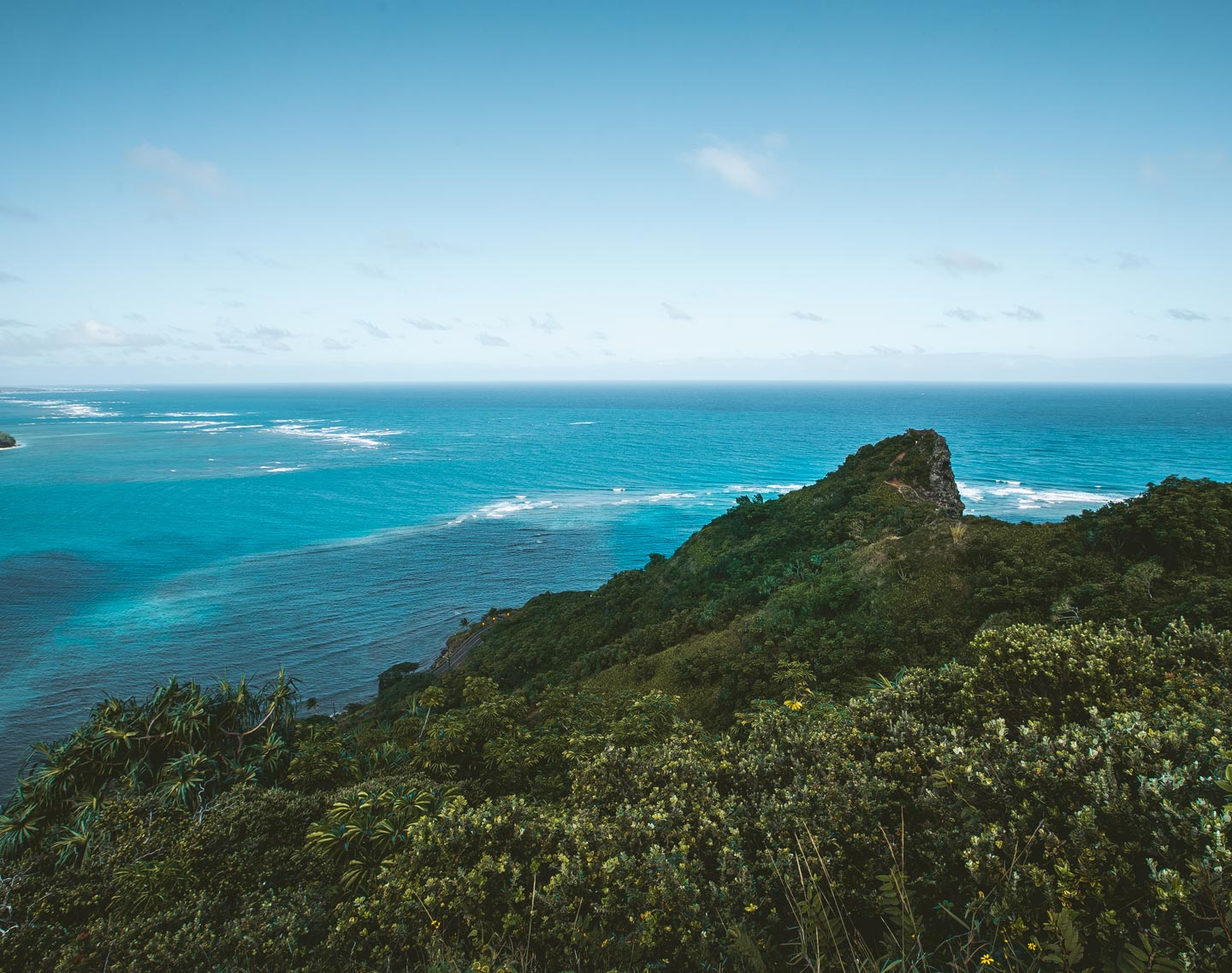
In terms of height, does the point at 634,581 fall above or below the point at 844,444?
below

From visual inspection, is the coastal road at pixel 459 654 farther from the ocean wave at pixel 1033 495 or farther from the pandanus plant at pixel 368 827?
the ocean wave at pixel 1033 495

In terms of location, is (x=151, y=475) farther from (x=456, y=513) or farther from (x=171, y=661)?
(x=171, y=661)

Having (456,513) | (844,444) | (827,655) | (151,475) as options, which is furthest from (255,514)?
(844,444)

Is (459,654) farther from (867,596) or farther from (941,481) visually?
(941,481)

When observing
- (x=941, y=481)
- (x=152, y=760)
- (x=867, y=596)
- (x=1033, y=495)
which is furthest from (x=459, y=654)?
(x=1033, y=495)

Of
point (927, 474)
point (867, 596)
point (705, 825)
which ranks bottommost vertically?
point (867, 596)

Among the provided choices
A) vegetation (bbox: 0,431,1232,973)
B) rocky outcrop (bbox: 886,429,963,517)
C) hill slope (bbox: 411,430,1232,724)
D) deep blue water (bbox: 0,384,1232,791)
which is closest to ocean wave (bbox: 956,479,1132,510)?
deep blue water (bbox: 0,384,1232,791)
